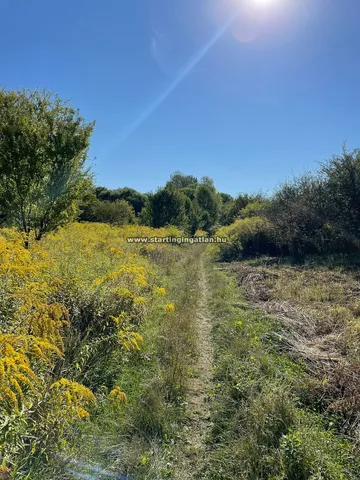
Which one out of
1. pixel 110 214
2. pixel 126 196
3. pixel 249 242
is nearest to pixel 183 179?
pixel 126 196

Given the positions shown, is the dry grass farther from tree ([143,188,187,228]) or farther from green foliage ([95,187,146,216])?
green foliage ([95,187,146,216])

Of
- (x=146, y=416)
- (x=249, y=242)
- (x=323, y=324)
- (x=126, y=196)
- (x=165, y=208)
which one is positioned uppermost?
(x=126, y=196)

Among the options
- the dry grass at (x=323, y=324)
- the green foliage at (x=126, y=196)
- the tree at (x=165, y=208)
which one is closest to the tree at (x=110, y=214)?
the tree at (x=165, y=208)

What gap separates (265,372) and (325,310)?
271cm

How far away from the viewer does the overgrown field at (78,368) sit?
2.01 meters

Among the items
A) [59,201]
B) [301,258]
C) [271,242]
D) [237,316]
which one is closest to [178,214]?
[271,242]

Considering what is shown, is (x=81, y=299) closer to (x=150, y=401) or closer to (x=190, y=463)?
(x=150, y=401)

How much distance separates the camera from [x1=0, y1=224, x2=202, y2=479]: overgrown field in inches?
79.0

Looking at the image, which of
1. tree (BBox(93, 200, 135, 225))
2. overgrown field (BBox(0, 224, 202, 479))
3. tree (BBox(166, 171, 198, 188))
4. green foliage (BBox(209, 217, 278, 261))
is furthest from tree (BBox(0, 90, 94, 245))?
tree (BBox(166, 171, 198, 188))

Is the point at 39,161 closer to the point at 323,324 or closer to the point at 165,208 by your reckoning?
the point at 323,324

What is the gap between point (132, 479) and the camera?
7.13ft

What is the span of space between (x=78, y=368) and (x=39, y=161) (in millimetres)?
6920

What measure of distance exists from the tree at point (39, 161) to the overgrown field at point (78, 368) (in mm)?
3920

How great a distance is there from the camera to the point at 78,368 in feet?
9.69
